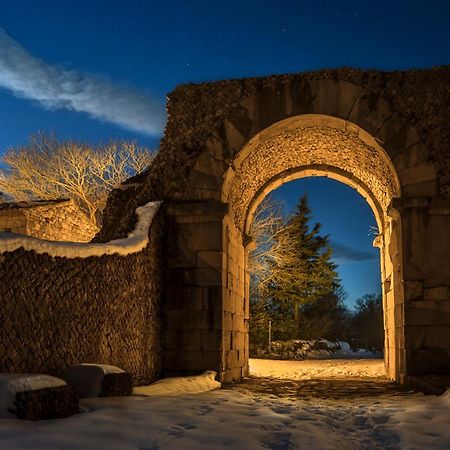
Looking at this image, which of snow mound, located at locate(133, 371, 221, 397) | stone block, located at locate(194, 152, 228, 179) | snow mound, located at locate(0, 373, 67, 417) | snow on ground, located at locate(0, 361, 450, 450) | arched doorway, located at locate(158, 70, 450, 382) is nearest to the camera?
snow on ground, located at locate(0, 361, 450, 450)

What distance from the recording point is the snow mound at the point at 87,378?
191 inches

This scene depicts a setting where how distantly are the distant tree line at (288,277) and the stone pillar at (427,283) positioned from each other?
10962mm

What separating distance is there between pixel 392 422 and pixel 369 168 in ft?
19.1

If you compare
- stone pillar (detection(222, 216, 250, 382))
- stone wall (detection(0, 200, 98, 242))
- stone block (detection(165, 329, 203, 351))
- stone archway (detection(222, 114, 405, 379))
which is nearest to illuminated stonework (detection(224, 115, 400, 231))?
stone archway (detection(222, 114, 405, 379))

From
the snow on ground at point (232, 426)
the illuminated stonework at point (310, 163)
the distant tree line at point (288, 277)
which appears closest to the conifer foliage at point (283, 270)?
the distant tree line at point (288, 277)

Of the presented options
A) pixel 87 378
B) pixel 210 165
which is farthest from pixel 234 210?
pixel 87 378

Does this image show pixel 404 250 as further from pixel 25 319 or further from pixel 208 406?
pixel 25 319

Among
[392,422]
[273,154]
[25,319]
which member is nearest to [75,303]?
[25,319]

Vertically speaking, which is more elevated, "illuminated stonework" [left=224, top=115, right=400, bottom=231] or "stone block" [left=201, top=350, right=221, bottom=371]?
"illuminated stonework" [left=224, top=115, right=400, bottom=231]

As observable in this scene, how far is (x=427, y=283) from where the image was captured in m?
7.73

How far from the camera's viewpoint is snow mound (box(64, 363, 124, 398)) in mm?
4863

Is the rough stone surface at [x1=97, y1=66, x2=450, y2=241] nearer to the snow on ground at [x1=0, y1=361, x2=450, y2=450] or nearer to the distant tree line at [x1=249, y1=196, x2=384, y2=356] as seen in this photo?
the snow on ground at [x1=0, y1=361, x2=450, y2=450]

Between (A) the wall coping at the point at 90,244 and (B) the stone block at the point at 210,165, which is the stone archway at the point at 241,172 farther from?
(A) the wall coping at the point at 90,244

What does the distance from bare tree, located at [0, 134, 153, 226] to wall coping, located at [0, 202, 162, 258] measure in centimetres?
1398
